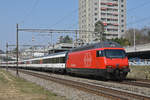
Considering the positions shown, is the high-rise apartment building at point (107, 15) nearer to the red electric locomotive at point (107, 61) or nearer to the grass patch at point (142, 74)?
the grass patch at point (142, 74)

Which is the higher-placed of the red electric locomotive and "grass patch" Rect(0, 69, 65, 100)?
the red electric locomotive

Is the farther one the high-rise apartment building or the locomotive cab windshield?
the high-rise apartment building

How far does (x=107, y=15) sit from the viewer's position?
13225 centimetres

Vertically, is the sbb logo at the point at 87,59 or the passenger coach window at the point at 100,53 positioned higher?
the passenger coach window at the point at 100,53

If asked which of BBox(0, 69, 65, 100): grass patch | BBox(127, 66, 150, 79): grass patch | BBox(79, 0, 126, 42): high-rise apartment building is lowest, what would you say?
BBox(0, 69, 65, 100): grass patch

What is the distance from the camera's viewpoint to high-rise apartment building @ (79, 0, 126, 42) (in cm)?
12888

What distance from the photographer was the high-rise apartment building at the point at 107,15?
5074 inches

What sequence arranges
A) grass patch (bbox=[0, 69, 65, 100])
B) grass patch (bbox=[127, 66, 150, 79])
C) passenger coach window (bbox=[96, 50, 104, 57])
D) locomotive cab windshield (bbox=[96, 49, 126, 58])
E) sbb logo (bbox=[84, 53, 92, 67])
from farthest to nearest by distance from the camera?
grass patch (bbox=[127, 66, 150, 79]) → sbb logo (bbox=[84, 53, 92, 67]) → passenger coach window (bbox=[96, 50, 104, 57]) → locomotive cab windshield (bbox=[96, 49, 126, 58]) → grass patch (bbox=[0, 69, 65, 100])

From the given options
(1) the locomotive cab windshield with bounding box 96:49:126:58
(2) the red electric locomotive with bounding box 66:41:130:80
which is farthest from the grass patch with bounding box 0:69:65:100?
(1) the locomotive cab windshield with bounding box 96:49:126:58

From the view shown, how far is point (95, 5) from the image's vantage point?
12812 centimetres

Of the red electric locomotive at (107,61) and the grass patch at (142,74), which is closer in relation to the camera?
the red electric locomotive at (107,61)

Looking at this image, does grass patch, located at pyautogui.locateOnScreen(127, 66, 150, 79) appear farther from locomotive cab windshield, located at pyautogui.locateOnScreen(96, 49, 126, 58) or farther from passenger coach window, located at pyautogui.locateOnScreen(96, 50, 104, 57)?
passenger coach window, located at pyautogui.locateOnScreen(96, 50, 104, 57)

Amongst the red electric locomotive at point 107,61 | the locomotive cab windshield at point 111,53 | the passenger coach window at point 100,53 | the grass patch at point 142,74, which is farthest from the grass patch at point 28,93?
the grass patch at point 142,74

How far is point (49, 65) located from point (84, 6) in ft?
306
